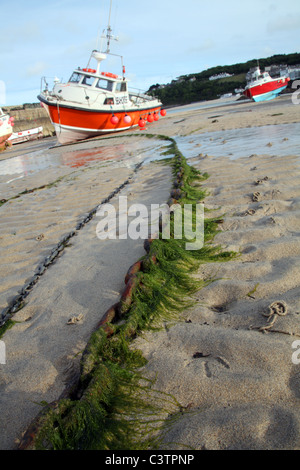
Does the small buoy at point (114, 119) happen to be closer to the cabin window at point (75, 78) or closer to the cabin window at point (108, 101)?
the cabin window at point (108, 101)

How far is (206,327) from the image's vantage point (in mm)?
1902

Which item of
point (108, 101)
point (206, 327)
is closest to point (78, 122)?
point (108, 101)

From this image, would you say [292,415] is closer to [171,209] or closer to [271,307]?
[271,307]

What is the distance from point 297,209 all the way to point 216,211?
847 mm

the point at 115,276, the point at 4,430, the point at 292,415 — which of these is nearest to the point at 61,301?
the point at 115,276

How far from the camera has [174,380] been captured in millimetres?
1564

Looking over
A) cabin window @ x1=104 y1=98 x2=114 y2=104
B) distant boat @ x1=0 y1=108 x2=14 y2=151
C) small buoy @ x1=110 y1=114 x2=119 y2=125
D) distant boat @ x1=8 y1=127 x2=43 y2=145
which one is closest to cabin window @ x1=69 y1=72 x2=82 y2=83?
cabin window @ x1=104 y1=98 x2=114 y2=104

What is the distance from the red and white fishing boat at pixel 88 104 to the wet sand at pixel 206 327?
1498 centimetres

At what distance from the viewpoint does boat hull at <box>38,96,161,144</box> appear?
17766 mm

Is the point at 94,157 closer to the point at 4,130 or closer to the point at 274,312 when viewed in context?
the point at 274,312

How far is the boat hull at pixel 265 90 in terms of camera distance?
3011 cm

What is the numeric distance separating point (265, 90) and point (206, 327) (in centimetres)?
3317

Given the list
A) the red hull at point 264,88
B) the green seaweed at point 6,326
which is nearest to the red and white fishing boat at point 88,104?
the red hull at point 264,88

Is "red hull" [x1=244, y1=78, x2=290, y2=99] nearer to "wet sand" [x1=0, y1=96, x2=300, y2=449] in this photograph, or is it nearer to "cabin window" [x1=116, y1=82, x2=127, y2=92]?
"cabin window" [x1=116, y1=82, x2=127, y2=92]
